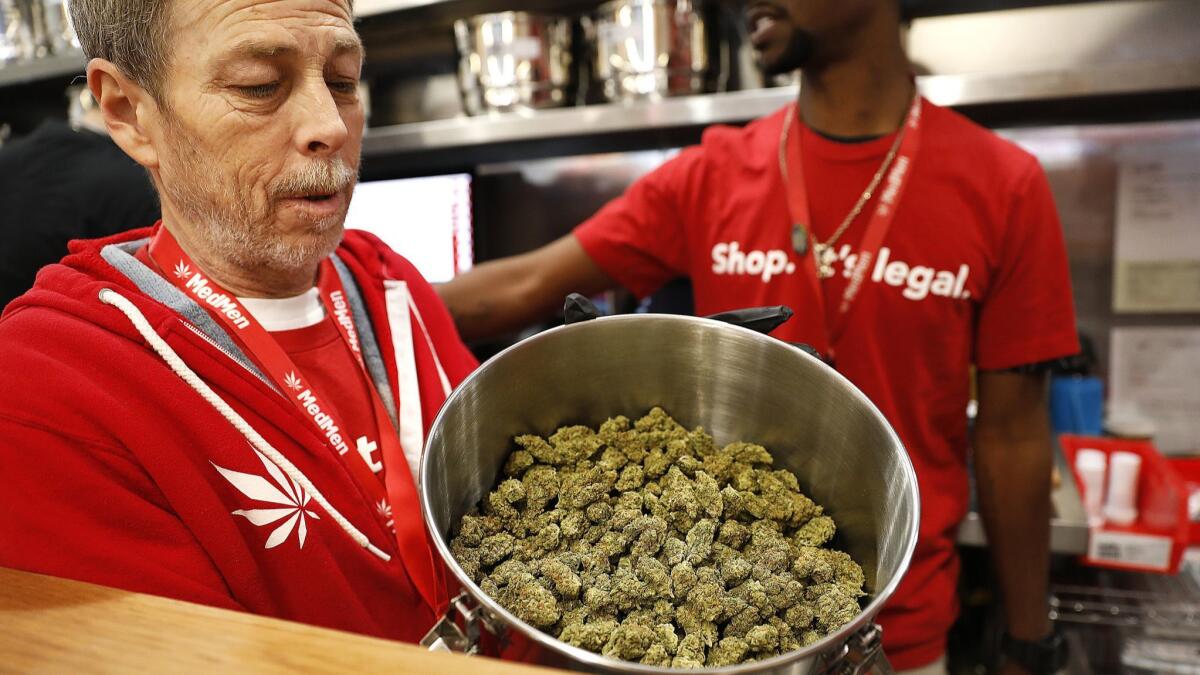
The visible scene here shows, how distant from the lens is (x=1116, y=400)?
2.03m

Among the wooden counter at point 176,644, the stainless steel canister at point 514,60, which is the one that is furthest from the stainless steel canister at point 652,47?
the wooden counter at point 176,644

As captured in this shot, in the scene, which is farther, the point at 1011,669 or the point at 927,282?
the point at 1011,669

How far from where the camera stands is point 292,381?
0.85 metres

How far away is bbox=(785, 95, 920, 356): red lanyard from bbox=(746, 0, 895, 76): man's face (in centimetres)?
18

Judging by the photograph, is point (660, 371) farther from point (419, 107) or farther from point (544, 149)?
point (419, 107)

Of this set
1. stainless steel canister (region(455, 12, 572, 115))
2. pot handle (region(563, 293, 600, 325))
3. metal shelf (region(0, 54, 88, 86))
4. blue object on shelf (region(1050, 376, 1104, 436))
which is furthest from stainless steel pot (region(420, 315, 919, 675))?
metal shelf (region(0, 54, 88, 86))

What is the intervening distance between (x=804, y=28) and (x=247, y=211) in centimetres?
92

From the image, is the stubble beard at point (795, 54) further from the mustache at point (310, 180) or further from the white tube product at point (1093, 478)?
the white tube product at point (1093, 478)

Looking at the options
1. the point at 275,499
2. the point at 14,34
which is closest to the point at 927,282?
the point at 275,499

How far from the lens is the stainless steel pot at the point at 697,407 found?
73cm

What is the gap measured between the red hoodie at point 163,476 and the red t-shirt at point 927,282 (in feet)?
2.56

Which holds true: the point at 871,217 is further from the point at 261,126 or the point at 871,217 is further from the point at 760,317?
the point at 261,126

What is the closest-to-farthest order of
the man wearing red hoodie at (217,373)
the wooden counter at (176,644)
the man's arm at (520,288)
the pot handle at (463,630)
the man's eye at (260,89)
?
the wooden counter at (176,644)
the pot handle at (463,630)
the man wearing red hoodie at (217,373)
the man's eye at (260,89)
the man's arm at (520,288)

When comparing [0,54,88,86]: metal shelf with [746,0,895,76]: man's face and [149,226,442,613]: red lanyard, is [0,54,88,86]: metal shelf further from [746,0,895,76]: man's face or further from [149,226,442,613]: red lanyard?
[746,0,895,76]: man's face
